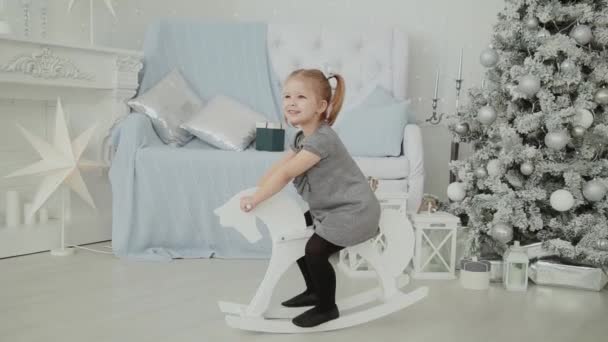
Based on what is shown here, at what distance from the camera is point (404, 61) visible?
324 centimetres

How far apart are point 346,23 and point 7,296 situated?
7.61ft

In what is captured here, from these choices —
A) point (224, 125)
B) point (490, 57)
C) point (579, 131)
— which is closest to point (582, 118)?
point (579, 131)

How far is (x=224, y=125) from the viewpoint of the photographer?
2986 mm

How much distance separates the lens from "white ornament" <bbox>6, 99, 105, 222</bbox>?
8.40 ft

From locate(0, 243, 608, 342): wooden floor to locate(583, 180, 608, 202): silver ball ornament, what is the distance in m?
0.35

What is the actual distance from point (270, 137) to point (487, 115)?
0.94m

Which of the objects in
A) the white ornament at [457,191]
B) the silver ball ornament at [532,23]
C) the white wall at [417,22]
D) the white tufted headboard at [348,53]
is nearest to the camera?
the silver ball ornament at [532,23]

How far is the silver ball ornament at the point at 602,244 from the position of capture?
7.78ft

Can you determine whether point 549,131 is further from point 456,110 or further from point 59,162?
point 59,162

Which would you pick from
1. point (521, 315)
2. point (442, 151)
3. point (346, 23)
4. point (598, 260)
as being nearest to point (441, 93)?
point (442, 151)

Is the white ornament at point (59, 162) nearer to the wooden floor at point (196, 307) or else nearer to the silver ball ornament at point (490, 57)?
the wooden floor at point (196, 307)

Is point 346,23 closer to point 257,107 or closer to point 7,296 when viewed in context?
point 257,107

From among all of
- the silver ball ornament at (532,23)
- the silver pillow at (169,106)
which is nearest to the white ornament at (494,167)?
the silver ball ornament at (532,23)

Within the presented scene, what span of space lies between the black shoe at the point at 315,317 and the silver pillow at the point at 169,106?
141 cm
